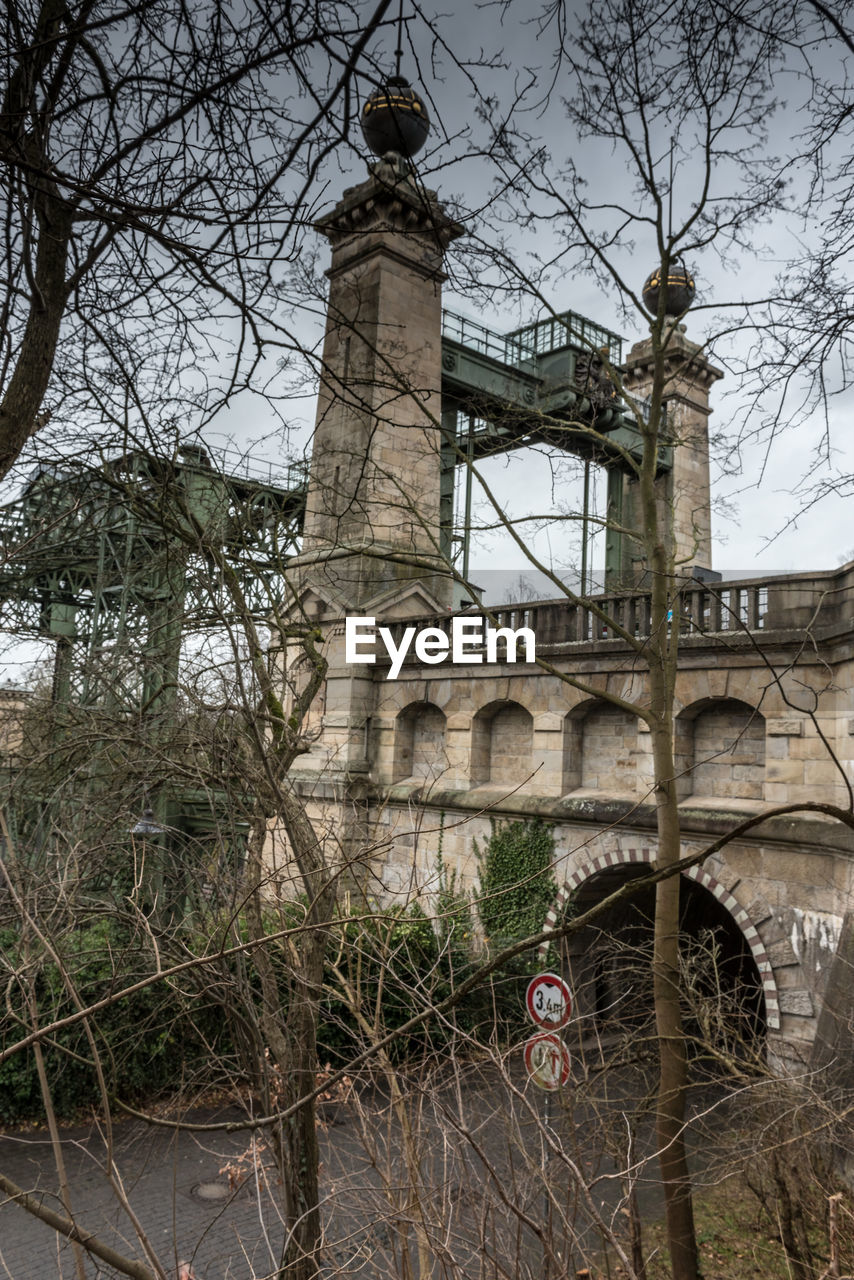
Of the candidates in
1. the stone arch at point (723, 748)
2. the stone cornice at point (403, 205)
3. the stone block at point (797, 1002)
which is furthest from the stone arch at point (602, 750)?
the stone cornice at point (403, 205)

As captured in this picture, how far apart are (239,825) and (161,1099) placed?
21.8ft

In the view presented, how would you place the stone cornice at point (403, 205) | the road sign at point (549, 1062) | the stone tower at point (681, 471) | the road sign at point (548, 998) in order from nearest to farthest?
the stone cornice at point (403, 205) < the road sign at point (549, 1062) < the road sign at point (548, 998) < the stone tower at point (681, 471)

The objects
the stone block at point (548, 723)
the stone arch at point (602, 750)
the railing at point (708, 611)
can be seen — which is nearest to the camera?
the railing at point (708, 611)

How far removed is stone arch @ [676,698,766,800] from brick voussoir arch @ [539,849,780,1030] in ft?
3.44

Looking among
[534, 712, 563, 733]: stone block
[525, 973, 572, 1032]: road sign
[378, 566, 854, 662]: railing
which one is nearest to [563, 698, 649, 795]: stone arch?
[534, 712, 563, 733]: stone block

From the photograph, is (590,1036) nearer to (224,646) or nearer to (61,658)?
Answer: (224,646)

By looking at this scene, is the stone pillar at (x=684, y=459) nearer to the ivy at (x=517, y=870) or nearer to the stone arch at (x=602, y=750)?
the stone arch at (x=602, y=750)

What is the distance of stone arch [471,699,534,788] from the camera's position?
14078 millimetres

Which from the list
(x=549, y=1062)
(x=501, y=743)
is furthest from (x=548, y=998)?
(x=501, y=743)

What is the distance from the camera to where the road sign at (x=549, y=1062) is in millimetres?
4410

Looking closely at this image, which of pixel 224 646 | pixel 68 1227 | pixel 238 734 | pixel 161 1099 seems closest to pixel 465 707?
pixel 224 646

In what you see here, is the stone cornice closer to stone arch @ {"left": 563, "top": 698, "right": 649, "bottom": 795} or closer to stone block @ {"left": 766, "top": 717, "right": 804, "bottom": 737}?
Answer: stone block @ {"left": 766, "top": 717, "right": 804, "bottom": 737}

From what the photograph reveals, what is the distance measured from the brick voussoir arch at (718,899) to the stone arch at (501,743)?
1.97 m

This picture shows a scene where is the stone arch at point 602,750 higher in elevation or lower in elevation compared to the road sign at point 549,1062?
higher
